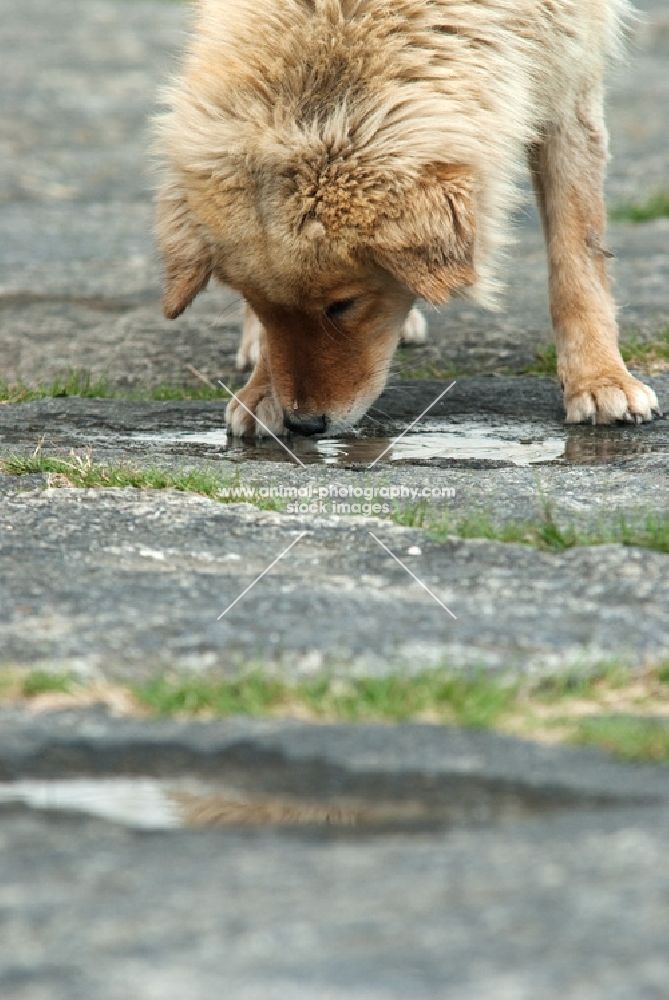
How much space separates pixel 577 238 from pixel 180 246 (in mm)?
1525

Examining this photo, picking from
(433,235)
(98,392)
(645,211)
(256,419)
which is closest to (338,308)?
(433,235)

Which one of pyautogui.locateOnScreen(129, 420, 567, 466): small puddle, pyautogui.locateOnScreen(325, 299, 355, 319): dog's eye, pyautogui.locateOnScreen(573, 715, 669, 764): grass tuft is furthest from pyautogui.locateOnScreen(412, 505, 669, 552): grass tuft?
pyautogui.locateOnScreen(325, 299, 355, 319): dog's eye

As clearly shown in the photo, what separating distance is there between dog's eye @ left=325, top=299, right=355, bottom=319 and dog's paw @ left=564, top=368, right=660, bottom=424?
0.95 m

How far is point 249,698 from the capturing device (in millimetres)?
2469

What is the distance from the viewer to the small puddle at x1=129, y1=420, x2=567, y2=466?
15.0 ft

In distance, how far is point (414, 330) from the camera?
630cm

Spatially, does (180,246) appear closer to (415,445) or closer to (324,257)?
(324,257)

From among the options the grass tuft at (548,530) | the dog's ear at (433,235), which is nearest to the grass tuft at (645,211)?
the dog's ear at (433,235)

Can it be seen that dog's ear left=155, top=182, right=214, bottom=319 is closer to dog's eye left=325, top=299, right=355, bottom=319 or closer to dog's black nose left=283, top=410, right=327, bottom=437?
dog's eye left=325, top=299, right=355, bottom=319

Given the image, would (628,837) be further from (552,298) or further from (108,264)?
(108,264)

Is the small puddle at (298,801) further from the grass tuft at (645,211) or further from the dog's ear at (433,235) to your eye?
the grass tuft at (645,211)

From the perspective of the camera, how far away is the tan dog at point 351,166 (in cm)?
416

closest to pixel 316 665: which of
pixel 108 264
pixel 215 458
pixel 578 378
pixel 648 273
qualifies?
pixel 215 458

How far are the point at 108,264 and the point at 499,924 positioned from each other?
706 centimetres
